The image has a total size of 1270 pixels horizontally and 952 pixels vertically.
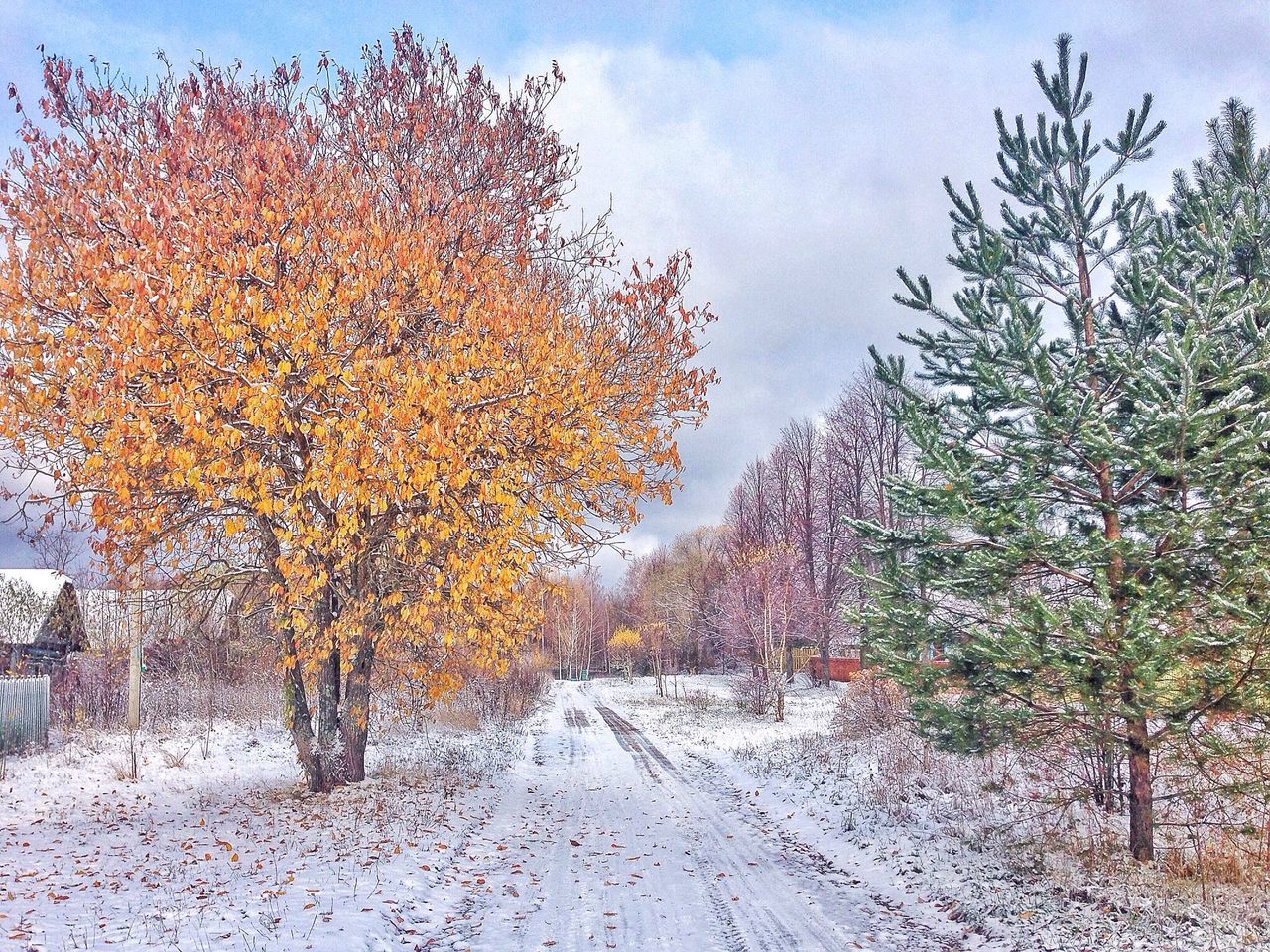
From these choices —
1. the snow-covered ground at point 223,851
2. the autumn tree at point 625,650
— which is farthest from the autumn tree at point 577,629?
the snow-covered ground at point 223,851

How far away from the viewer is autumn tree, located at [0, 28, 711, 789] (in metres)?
7.62

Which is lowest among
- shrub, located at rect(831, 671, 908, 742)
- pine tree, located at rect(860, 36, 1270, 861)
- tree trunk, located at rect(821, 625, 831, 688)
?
tree trunk, located at rect(821, 625, 831, 688)

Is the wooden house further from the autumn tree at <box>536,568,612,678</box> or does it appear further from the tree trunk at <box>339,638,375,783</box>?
the autumn tree at <box>536,568,612,678</box>

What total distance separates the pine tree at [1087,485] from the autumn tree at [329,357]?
147 inches

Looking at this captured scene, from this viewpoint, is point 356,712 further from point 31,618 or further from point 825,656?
A: point 825,656

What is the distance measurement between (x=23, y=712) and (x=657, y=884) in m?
16.1

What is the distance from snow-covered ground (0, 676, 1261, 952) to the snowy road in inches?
1.3

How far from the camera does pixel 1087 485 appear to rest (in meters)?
7.46

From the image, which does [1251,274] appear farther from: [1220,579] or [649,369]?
[649,369]

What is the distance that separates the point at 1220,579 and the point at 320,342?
9.45m

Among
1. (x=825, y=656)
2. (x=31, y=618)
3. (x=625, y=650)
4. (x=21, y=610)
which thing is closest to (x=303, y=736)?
(x=21, y=610)

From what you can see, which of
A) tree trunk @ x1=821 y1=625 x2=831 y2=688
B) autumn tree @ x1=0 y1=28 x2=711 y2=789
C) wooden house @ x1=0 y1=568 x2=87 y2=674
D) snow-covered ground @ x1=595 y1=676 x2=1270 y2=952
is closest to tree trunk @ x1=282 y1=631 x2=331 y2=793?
autumn tree @ x1=0 y1=28 x2=711 y2=789

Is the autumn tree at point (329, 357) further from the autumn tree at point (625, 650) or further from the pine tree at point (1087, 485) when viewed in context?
the autumn tree at point (625, 650)

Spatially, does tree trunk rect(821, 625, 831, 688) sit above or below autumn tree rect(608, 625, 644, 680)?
above
